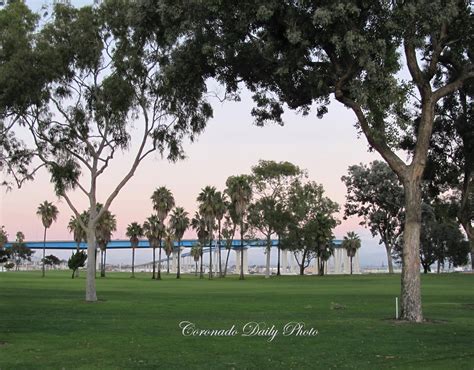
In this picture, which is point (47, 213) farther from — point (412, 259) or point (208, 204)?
point (412, 259)

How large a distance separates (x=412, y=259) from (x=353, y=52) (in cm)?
742

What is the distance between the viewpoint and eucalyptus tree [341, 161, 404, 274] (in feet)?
264

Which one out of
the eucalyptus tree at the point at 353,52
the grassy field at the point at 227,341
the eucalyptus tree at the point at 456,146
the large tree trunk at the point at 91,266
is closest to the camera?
the grassy field at the point at 227,341

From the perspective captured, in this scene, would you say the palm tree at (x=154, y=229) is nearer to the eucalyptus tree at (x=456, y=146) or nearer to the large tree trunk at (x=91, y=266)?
the large tree trunk at (x=91, y=266)

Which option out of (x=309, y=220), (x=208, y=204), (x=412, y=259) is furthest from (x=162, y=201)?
(x=412, y=259)

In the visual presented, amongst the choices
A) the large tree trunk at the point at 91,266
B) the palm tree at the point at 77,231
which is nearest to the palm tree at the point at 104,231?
the palm tree at the point at 77,231

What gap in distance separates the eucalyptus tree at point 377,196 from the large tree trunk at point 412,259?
5929cm

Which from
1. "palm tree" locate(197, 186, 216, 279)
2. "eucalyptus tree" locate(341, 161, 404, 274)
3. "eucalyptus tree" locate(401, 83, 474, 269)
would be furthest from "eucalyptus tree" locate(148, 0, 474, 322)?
"palm tree" locate(197, 186, 216, 279)

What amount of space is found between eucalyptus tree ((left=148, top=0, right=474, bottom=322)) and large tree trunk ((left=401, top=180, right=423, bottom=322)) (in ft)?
0.11

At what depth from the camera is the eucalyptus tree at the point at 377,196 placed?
3164 inches

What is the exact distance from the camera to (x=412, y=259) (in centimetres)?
2039

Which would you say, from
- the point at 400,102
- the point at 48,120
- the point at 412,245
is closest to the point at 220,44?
the point at 400,102

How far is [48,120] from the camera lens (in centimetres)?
3434

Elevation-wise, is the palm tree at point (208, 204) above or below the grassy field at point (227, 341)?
above
